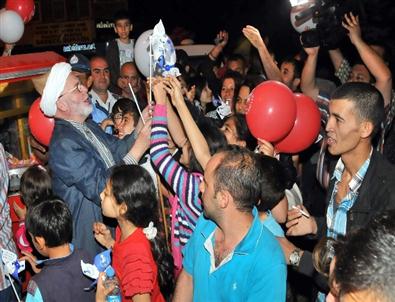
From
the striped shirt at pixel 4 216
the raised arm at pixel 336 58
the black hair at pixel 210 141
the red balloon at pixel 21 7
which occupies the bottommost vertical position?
the striped shirt at pixel 4 216

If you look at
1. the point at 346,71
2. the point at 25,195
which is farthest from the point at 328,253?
the point at 346,71

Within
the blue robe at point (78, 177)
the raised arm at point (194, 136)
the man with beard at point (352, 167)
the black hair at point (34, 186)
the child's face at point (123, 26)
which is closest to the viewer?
the man with beard at point (352, 167)

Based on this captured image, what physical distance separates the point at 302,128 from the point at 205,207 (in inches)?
77.7

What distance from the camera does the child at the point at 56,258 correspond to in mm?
2936

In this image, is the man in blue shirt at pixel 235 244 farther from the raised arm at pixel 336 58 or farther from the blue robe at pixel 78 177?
the raised arm at pixel 336 58

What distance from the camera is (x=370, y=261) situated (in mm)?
1404

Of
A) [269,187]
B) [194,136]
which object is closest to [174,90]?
[194,136]

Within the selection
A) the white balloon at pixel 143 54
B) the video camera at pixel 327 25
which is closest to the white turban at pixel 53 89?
the white balloon at pixel 143 54

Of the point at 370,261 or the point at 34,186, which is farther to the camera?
the point at 34,186

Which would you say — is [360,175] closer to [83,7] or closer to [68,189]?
[68,189]

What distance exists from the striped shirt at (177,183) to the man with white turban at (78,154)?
1.27ft

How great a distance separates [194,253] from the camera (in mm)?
2648

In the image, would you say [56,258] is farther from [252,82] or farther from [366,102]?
[252,82]

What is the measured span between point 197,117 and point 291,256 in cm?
157
